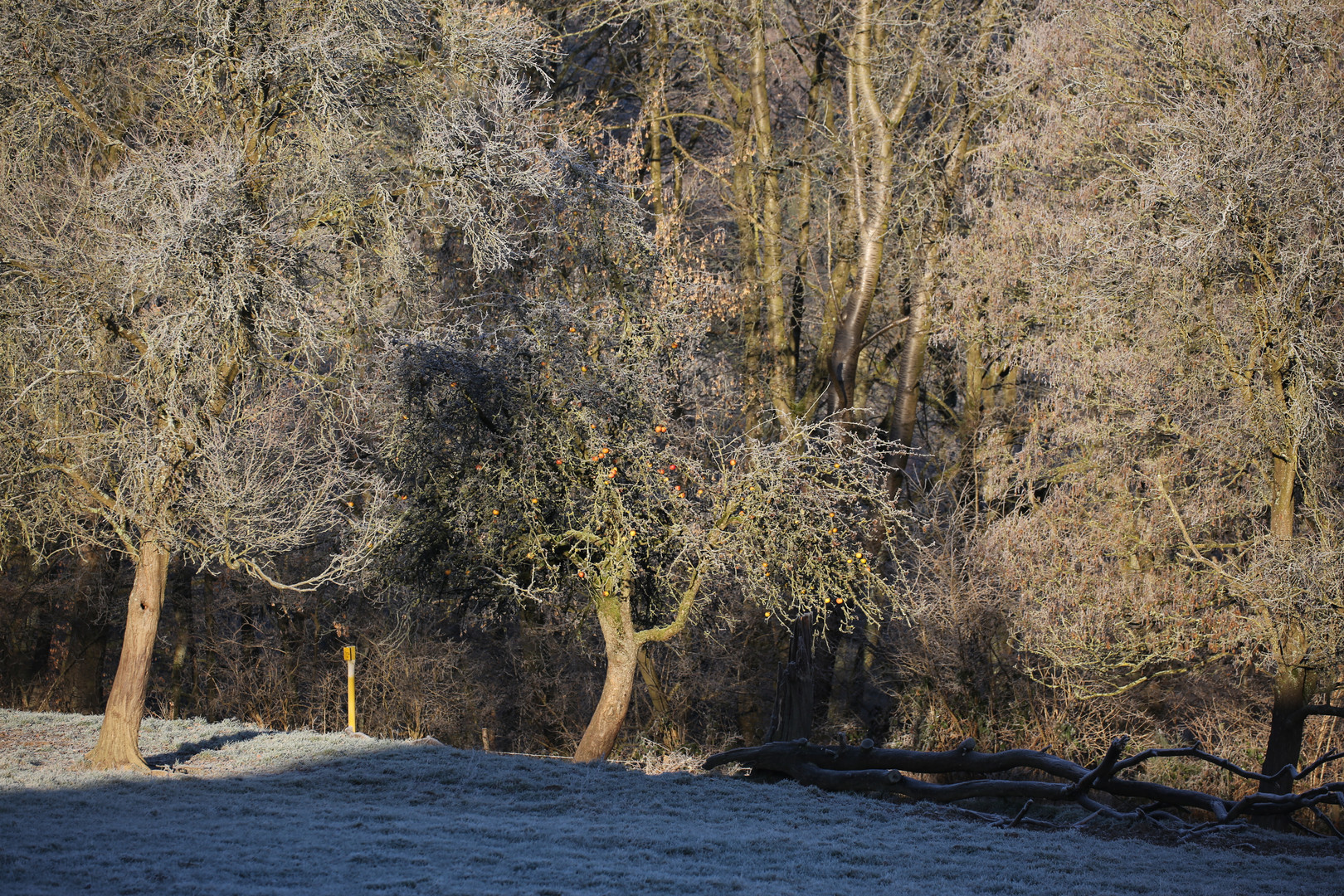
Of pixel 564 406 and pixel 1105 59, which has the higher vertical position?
pixel 1105 59

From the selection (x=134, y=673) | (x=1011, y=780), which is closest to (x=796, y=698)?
(x=1011, y=780)

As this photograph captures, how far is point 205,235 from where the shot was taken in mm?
9281

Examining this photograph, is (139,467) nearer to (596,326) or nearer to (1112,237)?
(596,326)

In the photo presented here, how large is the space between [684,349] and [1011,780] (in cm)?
539

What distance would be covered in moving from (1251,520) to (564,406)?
7613 mm

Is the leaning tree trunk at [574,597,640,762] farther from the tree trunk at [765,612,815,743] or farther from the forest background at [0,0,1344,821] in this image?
the tree trunk at [765,612,815,743]

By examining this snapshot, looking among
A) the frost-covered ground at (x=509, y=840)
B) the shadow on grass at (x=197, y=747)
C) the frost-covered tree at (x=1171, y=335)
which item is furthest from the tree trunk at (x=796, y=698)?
the shadow on grass at (x=197, y=747)

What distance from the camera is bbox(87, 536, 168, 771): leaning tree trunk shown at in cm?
980

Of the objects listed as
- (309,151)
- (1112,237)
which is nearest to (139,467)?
(309,151)

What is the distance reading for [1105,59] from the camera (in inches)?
500

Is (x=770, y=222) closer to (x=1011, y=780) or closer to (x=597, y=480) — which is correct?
(x=597, y=480)

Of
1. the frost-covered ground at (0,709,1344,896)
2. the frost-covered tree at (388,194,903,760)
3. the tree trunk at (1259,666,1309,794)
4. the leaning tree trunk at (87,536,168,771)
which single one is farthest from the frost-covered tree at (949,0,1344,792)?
the leaning tree trunk at (87,536,168,771)

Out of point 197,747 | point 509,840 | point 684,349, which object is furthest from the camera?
point 684,349

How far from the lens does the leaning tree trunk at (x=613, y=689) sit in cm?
1189
